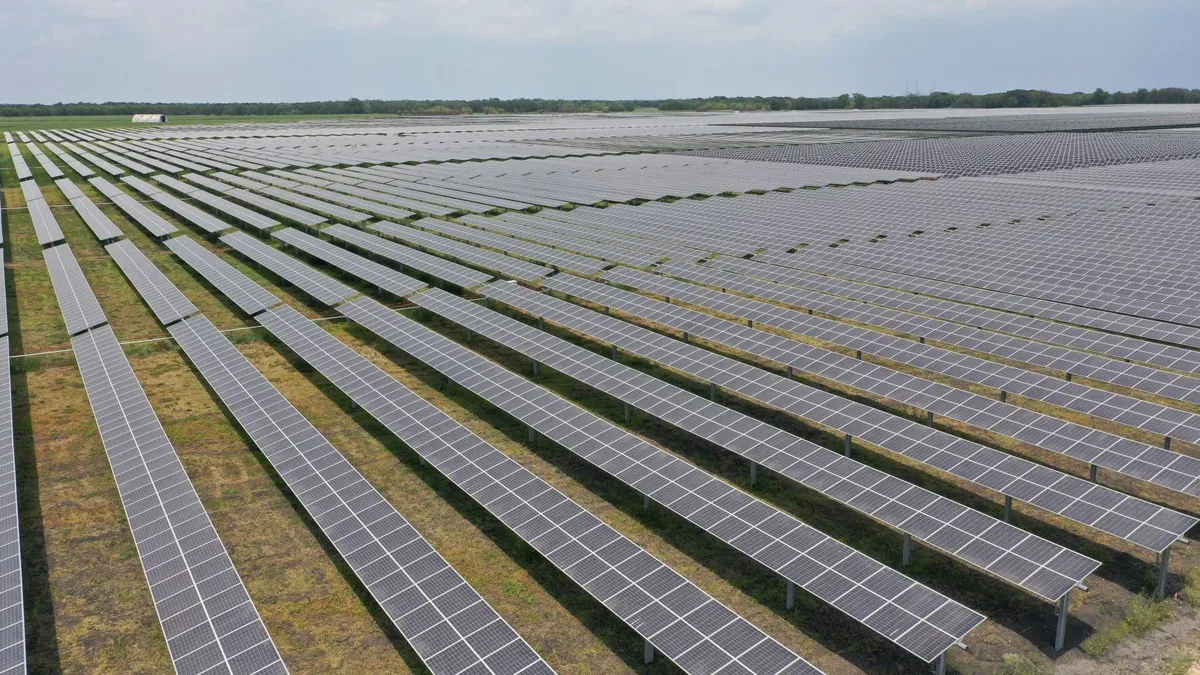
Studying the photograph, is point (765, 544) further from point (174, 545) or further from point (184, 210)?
point (184, 210)

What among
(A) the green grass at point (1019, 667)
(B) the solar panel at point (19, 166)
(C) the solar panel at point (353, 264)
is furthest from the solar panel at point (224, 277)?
(B) the solar panel at point (19, 166)

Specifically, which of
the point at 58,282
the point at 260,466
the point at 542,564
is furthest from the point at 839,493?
the point at 58,282

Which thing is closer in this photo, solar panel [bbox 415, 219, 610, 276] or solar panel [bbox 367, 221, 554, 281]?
solar panel [bbox 367, 221, 554, 281]

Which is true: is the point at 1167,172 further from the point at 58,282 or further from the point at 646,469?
the point at 58,282

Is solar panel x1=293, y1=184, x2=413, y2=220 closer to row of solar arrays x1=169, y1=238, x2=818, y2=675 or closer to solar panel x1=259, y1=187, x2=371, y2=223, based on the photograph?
solar panel x1=259, y1=187, x2=371, y2=223

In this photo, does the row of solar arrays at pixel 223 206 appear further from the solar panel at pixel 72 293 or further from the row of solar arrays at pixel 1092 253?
the row of solar arrays at pixel 1092 253

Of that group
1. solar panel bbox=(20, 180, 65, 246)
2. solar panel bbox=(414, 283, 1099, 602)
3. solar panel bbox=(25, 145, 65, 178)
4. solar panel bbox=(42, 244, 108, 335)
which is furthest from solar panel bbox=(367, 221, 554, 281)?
solar panel bbox=(25, 145, 65, 178)

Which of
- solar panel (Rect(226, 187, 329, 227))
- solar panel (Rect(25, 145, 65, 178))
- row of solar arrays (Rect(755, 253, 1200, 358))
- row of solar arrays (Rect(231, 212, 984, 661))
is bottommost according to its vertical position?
row of solar arrays (Rect(231, 212, 984, 661))
